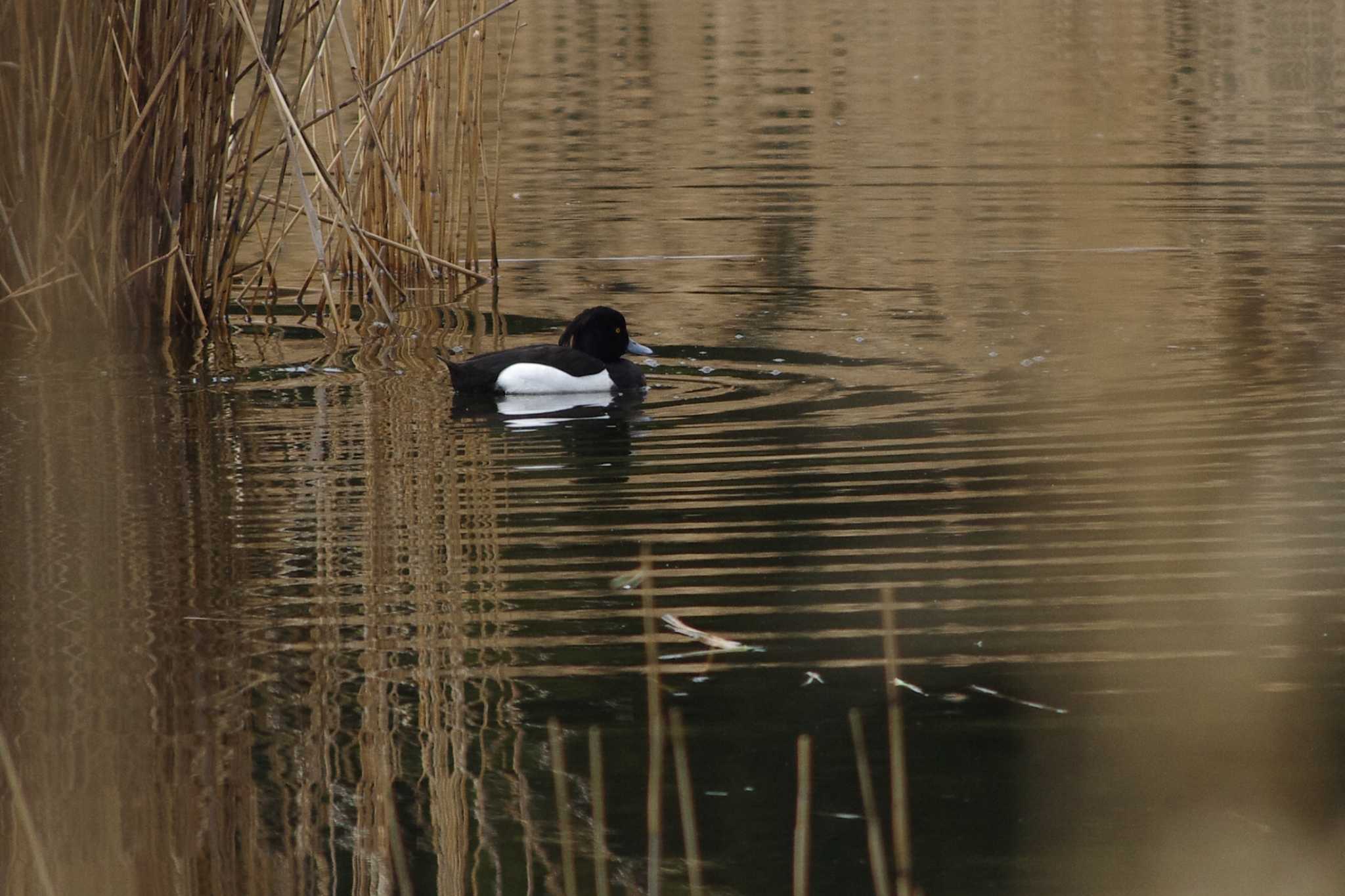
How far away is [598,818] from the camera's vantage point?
3645 millimetres

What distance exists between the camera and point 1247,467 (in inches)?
283

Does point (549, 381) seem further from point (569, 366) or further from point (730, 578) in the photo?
point (730, 578)

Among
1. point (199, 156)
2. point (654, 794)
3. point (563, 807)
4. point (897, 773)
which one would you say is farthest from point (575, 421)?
point (654, 794)

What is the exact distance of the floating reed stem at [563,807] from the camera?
3570 millimetres

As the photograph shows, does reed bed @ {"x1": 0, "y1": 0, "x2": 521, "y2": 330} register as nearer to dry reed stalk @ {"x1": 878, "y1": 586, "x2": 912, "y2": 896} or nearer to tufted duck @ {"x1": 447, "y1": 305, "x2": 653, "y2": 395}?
tufted duck @ {"x1": 447, "y1": 305, "x2": 653, "y2": 395}

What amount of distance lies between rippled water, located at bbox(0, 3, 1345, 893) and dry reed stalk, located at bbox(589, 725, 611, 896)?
41mm

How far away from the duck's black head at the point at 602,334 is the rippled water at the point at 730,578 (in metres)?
0.28

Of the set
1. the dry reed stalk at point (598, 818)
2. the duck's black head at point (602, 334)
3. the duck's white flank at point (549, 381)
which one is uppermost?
the duck's black head at point (602, 334)

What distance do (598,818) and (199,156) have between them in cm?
684

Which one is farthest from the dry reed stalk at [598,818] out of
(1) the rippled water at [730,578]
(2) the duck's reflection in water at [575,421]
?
(2) the duck's reflection in water at [575,421]

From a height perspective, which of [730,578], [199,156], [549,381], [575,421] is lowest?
[730,578]

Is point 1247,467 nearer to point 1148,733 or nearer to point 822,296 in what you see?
point 1148,733

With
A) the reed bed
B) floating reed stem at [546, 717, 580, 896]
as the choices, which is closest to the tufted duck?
the reed bed

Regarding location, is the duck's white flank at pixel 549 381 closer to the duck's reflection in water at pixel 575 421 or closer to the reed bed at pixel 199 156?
the duck's reflection in water at pixel 575 421
